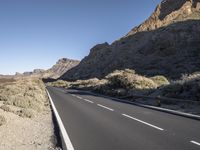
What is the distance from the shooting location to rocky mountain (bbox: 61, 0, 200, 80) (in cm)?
6184

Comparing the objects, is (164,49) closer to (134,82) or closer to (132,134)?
(134,82)

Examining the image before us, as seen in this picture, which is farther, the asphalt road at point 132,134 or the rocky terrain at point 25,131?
the rocky terrain at point 25,131

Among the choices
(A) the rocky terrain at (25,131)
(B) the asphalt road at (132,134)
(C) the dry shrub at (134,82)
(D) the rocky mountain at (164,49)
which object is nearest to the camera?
(B) the asphalt road at (132,134)

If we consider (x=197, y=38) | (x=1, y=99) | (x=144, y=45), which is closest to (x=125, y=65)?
(x=144, y=45)

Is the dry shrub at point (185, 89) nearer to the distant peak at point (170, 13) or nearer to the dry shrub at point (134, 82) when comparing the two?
the dry shrub at point (134, 82)

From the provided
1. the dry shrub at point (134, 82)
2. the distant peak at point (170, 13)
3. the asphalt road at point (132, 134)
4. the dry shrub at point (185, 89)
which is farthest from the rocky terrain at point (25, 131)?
the distant peak at point (170, 13)

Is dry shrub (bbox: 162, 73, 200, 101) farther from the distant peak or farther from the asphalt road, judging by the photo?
the distant peak

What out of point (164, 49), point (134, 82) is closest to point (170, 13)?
point (164, 49)

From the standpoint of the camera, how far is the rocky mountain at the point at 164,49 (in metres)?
61.8

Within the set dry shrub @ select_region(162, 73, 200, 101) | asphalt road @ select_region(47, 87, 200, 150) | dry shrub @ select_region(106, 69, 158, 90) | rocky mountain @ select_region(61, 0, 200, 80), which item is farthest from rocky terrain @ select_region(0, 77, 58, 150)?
rocky mountain @ select_region(61, 0, 200, 80)

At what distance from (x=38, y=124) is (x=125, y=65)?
209ft

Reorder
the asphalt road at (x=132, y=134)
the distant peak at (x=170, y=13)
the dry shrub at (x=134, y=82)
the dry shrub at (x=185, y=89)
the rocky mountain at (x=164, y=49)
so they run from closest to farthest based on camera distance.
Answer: the asphalt road at (x=132, y=134) → the dry shrub at (x=185, y=89) → the dry shrub at (x=134, y=82) → the rocky mountain at (x=164, y=49) → the distant peak at (x=170, y=13)

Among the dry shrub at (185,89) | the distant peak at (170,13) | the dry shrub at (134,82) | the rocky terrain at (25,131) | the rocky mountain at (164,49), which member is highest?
the distant peak at (170,13)

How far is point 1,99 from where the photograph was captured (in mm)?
22578
